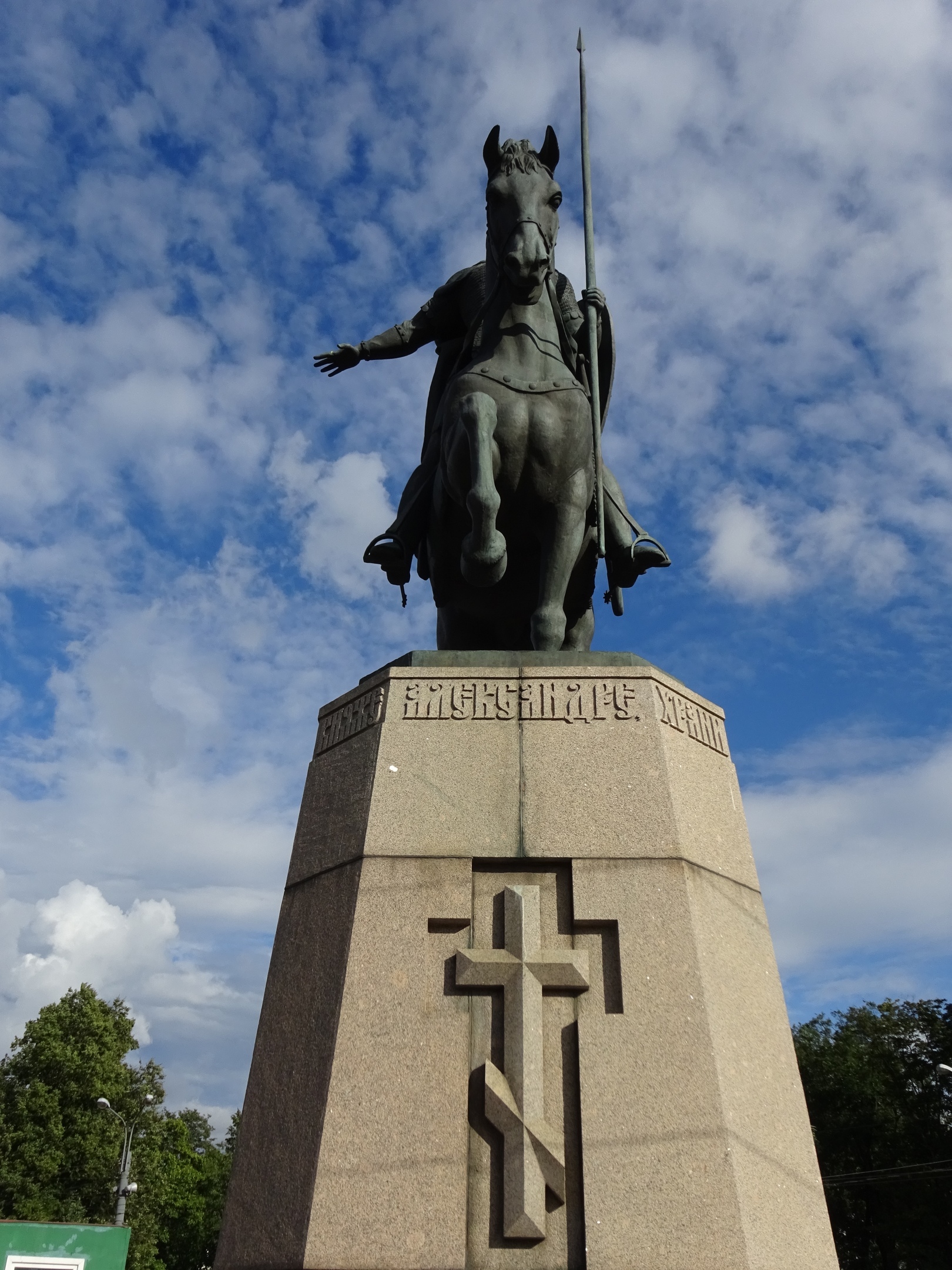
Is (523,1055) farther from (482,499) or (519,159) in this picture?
(519,159)

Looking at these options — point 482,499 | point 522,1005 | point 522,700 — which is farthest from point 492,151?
point 522,1005

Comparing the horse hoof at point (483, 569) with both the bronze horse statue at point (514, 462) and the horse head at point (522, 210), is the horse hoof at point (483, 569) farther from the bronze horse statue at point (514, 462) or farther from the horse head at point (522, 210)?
the horse head at point (522, 210)

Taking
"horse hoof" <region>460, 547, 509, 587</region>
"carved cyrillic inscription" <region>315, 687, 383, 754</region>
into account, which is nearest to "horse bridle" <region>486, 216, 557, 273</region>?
"horse hoof" <region>460, 547, 509, 587</region>

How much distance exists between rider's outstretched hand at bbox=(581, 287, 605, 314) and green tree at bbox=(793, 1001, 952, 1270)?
32577mm

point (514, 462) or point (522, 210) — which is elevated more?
point (522, 210)

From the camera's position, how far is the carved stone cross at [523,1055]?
458 centimetres

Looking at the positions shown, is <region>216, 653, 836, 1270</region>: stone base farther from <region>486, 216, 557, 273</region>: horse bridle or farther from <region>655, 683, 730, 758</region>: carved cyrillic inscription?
<region>486, 216, 557, 273</region>: horse bridle

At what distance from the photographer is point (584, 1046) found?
4.95m

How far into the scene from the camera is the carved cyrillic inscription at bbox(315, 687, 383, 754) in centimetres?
612

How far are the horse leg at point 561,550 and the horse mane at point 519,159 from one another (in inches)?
79.5

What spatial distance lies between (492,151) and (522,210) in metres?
0.72

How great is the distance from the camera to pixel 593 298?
24.8 ft

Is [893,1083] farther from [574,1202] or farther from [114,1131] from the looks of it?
[574,1202]

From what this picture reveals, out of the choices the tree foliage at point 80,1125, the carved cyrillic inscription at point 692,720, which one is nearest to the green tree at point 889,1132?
the tree foliage at point 80,1125
